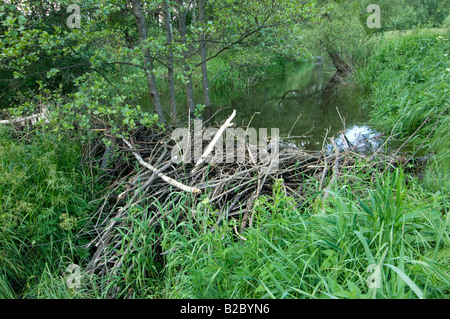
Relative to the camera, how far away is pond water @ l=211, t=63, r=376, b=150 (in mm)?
5898

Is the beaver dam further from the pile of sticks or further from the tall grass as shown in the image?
the tall grass

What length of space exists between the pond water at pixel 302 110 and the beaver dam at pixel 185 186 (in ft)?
5.33

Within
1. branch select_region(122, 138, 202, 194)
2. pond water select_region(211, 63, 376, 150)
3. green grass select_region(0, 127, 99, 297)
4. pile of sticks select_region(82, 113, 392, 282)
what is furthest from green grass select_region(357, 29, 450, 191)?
green grass select_region(0, 127, 99, 297)

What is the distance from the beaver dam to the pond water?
1.62 metres

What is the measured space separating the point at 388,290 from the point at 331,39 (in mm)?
12136

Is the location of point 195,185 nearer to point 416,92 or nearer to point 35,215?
point 35,215

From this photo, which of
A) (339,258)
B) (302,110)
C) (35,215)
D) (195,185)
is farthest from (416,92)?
(35,215)

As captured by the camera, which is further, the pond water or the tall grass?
the pond water

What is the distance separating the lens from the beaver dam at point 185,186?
2395 mm

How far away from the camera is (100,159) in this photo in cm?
322

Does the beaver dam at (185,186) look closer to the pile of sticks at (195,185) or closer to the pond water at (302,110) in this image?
the pile of sticks at (195,185)

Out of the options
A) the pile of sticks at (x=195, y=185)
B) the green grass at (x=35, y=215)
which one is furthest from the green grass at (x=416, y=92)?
the green grass at (x=35, y=215)

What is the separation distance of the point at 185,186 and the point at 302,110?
6.37 m

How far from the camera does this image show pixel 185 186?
2576 millimetres
